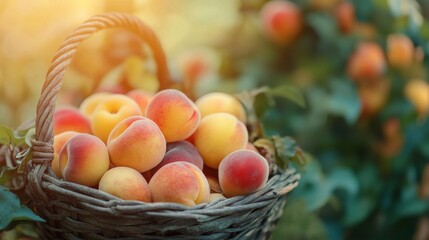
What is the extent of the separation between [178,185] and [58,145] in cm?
22

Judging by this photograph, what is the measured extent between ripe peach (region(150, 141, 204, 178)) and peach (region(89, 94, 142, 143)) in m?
0.09

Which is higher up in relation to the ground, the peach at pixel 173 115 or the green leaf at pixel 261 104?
the peach at pixel 173 115

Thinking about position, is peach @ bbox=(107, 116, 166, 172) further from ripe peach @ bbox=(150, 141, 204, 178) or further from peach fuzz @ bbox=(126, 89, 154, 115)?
peach fuzz @ bbox=(126, 89, 154, 115)

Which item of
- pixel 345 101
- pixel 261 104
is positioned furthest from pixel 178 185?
pixel 345 101

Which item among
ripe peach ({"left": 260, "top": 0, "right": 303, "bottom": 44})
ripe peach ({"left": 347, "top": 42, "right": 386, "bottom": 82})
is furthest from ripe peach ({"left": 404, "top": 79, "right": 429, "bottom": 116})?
ripe peach ({"left": 260, "top": 0, "right": 303, "bottom": 44})

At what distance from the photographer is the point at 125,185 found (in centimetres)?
89

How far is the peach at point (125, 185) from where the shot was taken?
2.91ft

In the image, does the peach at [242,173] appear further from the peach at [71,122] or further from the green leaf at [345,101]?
the green leaf at [345,101]

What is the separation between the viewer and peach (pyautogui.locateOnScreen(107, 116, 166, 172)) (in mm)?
926

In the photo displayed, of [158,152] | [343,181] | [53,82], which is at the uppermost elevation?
[53,82]

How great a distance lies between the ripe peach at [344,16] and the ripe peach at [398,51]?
141mm

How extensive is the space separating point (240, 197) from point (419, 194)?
1.12 meters

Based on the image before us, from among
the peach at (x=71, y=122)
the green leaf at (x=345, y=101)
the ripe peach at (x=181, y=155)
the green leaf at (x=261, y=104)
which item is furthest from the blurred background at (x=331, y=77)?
the ripe peach at (x=181, y=155)

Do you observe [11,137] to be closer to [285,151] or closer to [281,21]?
[285,151]
